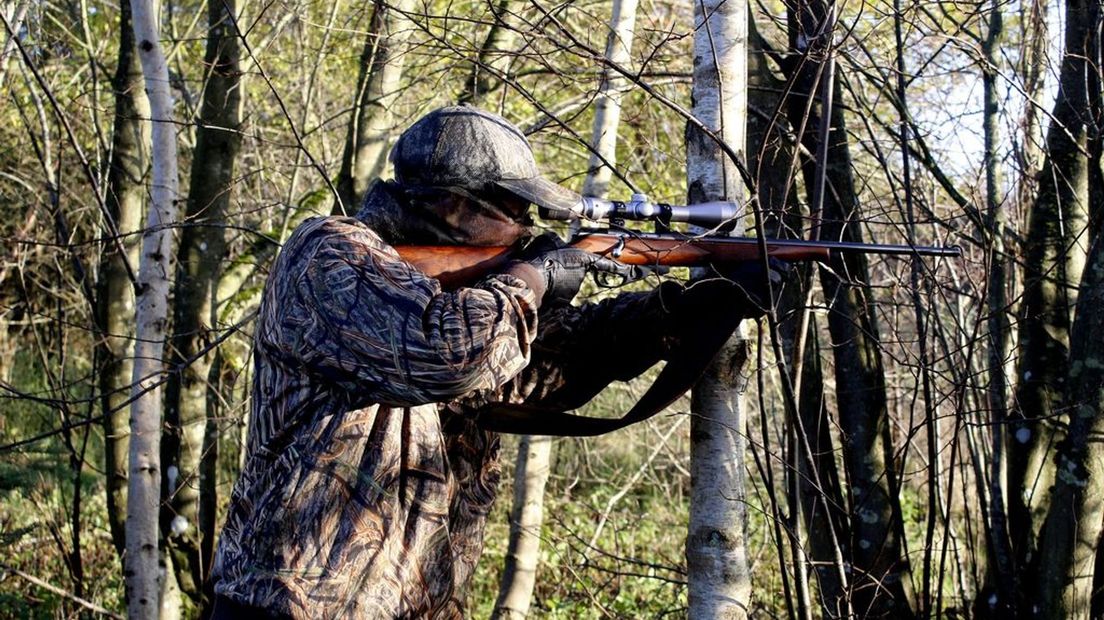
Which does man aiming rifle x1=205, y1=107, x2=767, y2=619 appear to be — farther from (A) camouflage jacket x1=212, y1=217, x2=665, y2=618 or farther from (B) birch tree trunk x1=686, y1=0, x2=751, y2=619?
(B) birch tree trunk x1=686, y1=0, x2=751, y2=619

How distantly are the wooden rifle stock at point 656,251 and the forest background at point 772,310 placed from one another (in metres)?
0.17

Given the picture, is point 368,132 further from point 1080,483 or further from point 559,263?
point 1080,483

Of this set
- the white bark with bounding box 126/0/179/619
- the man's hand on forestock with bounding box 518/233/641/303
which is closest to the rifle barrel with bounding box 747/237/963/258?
the man's hand on forestock with bounding box 518/233/641/303

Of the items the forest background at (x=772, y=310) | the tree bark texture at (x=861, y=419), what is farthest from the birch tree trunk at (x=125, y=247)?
the tree bark texture at (x=861, y=419)

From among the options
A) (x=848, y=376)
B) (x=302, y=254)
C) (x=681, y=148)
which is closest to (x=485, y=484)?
(x=302, y=254)

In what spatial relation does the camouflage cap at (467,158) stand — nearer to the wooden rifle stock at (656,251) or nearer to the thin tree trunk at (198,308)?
the wooden rifle stock at (656,251)

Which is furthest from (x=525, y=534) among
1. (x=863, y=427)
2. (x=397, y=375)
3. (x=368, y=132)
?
(x=397, y=375)

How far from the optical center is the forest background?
4121mm

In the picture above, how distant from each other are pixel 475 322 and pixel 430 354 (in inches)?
5.3

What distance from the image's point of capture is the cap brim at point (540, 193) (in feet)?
9.95

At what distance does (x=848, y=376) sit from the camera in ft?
15.8

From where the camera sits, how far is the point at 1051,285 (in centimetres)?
489

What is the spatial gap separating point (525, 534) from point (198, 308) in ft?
8.33

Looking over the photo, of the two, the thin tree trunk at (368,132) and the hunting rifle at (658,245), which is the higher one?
the thin tree trunk at (368,132)
